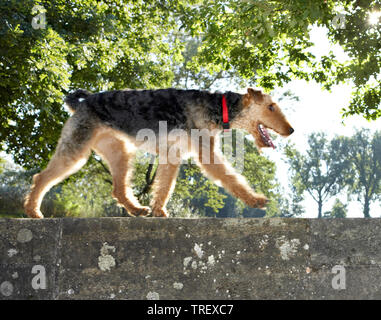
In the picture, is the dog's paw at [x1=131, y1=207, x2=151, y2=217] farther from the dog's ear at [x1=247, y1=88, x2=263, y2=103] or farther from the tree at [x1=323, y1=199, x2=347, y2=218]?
the tree at [x1=323, y1=199, x2=347, y2=218]

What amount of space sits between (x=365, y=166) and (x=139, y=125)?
59.7 metres

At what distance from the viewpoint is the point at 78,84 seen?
14.4 metres

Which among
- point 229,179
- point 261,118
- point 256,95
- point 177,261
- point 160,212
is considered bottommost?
point 177,261

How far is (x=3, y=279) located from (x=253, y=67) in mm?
9601

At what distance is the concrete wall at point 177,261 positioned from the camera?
288 centimetres

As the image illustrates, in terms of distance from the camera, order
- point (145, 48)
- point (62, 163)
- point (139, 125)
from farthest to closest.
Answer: point (145, 48), point (139, 125), point (62, 163)

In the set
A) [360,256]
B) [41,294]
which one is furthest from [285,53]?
[41,294]

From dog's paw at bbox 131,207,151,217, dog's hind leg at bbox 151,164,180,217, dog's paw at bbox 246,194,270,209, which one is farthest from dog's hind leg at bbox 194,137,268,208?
dog's paw at bbox 131,207,151,217

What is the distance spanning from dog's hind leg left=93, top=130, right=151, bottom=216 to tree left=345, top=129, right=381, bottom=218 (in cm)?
5660

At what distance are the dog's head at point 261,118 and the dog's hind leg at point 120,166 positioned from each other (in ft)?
3.94

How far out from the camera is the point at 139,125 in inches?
154

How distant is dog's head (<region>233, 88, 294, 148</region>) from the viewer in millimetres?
3967

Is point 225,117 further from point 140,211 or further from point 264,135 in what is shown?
point 140,211

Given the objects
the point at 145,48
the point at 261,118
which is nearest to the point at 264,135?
the point at 261,118
